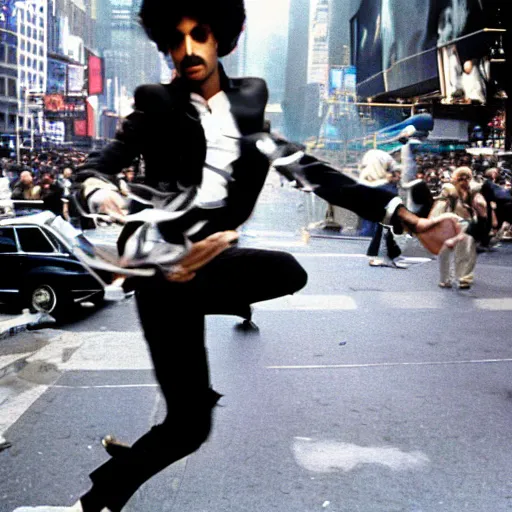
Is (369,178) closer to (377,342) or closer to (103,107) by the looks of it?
(103,107)

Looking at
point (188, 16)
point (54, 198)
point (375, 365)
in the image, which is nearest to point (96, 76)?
point (188, 16)

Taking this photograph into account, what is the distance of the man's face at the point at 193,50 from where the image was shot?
1963 millimetres

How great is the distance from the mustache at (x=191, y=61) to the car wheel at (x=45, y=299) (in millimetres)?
6879

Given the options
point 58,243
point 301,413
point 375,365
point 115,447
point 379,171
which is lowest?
point 375,365

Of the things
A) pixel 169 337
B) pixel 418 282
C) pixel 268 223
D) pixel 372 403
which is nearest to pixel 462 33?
pixel 268 223

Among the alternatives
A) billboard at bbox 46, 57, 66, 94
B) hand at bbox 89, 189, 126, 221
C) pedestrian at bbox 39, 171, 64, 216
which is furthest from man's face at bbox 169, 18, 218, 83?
pedestrian at bbox 39, 171, 64, 216

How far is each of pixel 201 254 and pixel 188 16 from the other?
1.90 ft

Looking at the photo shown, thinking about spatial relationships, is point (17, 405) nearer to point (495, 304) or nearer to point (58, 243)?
point (58, 243)

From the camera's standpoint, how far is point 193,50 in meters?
1.96

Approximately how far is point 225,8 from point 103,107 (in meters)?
0.43

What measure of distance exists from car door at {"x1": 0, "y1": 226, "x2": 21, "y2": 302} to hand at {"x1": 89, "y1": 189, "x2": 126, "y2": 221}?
22.6ft

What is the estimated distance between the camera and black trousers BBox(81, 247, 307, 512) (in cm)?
202

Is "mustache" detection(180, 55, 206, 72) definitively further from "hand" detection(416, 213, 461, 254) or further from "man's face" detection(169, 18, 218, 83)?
"hand" detection(416, 213, 461, 254)

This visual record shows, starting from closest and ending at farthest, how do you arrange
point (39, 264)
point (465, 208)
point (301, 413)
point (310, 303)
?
point (465, 208)
point (301, 413)
point (39, 264)
point (310, 303)
